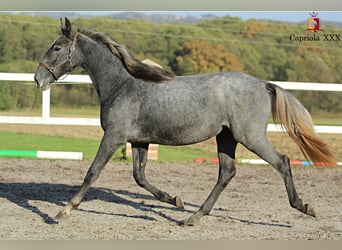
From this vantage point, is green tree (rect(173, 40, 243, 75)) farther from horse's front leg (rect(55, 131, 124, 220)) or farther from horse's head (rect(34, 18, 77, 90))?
horse's front leg (rect(55, 131, 124, 220))

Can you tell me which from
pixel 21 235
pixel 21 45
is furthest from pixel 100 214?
pixel 21 45

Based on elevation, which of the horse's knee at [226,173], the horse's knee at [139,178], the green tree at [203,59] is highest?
the horse's knee at [226,173]

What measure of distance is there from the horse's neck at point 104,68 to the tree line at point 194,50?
14435 mm

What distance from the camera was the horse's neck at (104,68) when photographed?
566 cm

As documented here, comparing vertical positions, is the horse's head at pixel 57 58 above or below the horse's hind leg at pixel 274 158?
above

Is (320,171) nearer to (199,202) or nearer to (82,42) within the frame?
(199,202)

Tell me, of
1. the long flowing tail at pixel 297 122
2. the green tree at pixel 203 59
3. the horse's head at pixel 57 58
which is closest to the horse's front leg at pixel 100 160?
the horse's head at pixel 57 58

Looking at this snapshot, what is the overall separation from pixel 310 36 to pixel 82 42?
35.5 ft

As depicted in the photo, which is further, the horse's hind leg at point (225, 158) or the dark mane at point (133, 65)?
the horse's hind leg at point (225, 158)

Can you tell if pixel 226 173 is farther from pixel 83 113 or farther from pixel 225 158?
pixel 83 113

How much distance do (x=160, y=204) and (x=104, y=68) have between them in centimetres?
187

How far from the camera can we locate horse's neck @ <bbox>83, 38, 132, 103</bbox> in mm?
5660

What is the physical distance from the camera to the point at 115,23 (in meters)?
23.8

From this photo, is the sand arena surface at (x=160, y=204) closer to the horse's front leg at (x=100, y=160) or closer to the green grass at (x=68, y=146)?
the horse's front leg at (x=100, y=160)
